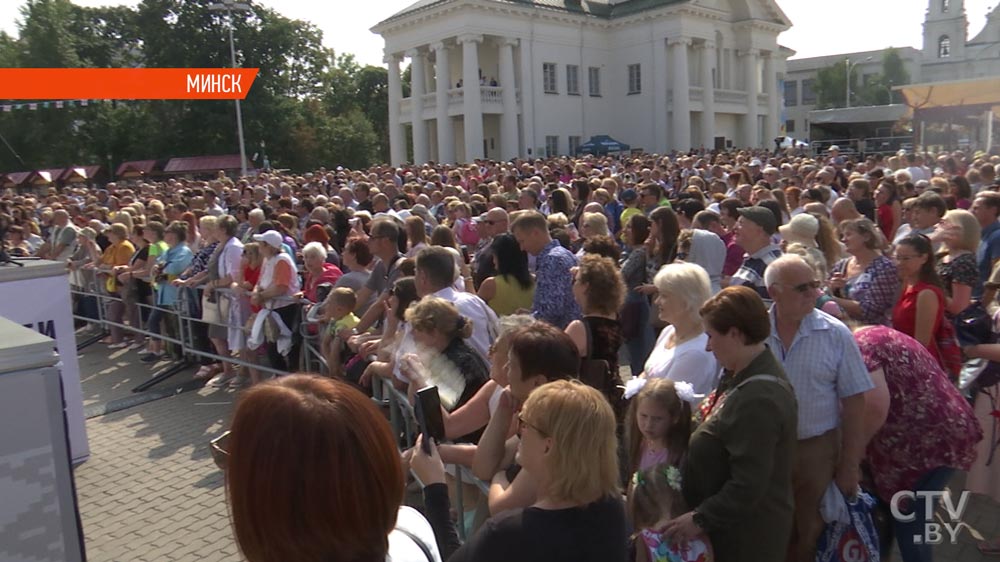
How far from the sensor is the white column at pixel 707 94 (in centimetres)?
5244

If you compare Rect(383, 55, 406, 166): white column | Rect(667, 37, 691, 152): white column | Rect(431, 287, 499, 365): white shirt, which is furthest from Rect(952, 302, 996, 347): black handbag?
Rect(383, 55, 406, 166): white column

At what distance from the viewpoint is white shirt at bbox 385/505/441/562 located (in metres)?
1.78

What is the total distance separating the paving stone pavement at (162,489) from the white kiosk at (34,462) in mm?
731

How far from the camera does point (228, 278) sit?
27.9 feet

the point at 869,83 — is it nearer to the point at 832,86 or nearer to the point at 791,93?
the point at 832,86

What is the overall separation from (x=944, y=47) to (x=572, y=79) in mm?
71024

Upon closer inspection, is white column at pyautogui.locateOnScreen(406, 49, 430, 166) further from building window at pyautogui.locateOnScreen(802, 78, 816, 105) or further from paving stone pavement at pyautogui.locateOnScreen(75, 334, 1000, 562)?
building window at pyautogui.locateOnScreen(802, 78, 816, 105)

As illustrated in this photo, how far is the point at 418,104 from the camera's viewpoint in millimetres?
49281

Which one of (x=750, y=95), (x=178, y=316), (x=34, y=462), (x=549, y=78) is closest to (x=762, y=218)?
(x=34, y=462)

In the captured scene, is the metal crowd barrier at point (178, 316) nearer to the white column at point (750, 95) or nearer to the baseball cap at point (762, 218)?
the baseball cap at point (762, 218)

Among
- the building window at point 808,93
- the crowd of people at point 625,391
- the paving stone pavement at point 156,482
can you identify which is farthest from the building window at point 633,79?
the building window at point 808,93

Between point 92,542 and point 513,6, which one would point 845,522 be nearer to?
point 92,542

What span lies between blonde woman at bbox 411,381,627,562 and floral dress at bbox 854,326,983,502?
1781 mm

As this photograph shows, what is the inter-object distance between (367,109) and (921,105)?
2186 inches
